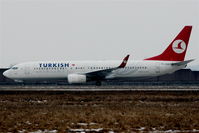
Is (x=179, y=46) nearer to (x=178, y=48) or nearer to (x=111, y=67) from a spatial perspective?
(x=178, y=48)

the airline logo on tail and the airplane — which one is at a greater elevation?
the airline logo on tail

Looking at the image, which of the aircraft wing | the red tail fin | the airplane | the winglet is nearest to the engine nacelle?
the airplane

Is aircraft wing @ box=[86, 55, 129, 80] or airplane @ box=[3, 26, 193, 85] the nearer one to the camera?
aircraft wing @ box=[86, 55, 129, 80]

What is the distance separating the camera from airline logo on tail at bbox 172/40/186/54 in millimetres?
44812

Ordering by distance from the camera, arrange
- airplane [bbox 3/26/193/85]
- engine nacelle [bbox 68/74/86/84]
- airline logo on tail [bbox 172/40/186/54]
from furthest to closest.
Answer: airline logo on tail [bbox 172/40/186/54], airplane [bbox 3/26/193/85], engine nacelle [bbox 68/74/86/84]

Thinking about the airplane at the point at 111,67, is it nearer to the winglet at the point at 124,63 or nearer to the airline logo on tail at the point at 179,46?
the airline logo on tail at the point at 179,46

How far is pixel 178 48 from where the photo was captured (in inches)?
1769

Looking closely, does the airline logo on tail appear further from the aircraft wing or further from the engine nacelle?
the engine nacelle

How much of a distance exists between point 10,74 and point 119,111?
3074cm

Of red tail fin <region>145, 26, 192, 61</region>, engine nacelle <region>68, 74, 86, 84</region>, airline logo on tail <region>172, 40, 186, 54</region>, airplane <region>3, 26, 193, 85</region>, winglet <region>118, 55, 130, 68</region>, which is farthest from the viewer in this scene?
airline logo on tail <region>172, 40, 186, 54</region>

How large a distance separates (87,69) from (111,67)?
108 inches

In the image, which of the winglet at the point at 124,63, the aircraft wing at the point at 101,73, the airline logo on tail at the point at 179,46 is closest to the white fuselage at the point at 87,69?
the aircraft wing at the point at 101,73

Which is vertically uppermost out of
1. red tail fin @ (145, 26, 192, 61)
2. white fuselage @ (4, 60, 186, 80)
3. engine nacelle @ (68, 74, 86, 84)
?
red tail fin @ (145, 26, 192, 61)

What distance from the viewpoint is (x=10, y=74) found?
46.0 metres
